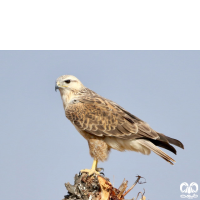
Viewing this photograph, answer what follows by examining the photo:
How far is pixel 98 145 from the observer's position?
313 inches

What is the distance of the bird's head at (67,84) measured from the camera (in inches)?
341

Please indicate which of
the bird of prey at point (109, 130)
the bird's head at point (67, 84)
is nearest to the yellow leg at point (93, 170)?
the bird of prey at point (109, 130)

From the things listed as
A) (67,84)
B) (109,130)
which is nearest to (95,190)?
(109,130)

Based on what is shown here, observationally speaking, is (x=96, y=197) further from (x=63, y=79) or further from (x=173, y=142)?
(x=63, y=79)

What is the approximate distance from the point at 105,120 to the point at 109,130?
1.08 feet

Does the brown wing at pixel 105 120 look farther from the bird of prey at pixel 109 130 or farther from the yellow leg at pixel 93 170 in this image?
the yellow leg at pixel 93 170

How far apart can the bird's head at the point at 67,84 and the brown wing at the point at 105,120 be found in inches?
18.4

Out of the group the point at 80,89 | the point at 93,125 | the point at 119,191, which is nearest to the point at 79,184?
the point at 119,191

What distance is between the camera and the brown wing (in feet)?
26.1

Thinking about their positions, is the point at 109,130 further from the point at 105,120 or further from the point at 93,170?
the point at 93,170

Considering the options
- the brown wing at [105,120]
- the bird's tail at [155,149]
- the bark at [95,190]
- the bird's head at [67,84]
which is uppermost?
the bird's head at [67,84]

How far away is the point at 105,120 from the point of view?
26.8 ft

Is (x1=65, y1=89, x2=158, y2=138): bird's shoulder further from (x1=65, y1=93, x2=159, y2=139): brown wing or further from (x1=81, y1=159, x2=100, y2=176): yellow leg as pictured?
(x1=81, y1=159, x2=100, y2=176): yellow leg

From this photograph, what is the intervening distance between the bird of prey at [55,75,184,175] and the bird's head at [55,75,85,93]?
0.04 m
